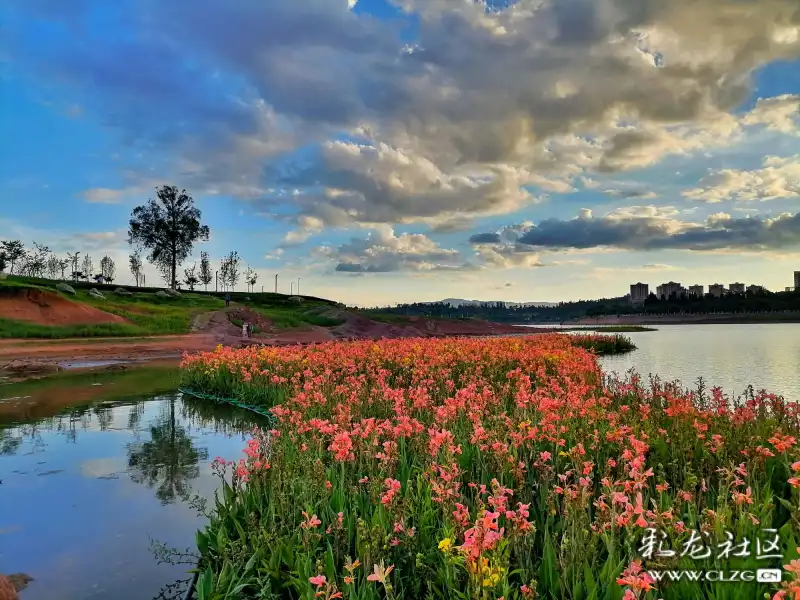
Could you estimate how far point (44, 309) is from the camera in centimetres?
4206

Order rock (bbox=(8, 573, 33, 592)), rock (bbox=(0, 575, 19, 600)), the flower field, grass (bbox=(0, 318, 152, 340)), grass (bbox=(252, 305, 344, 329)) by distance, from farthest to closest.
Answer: grass (bbox=(252, 305, 344, 329)) → grass (bbox=(0, 318, 152, 340)) → rock (bbox=(8, 573, 33, 592)) → rock (bbox=(0, 575, 19, 600)) → the flower field

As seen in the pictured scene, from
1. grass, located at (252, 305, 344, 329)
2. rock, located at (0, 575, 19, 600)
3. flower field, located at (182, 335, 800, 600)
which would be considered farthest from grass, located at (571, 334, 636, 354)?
rock, located at (0, 575, 19, 600)

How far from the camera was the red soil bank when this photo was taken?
1597 inches

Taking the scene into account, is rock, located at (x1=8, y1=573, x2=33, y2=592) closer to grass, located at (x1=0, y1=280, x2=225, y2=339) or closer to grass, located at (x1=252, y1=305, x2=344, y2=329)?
grass, located at (x1=0, y1=280, x2=225, y2=339)

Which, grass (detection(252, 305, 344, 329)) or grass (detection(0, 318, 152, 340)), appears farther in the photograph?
grass (detection(252, 305, 344, 329))

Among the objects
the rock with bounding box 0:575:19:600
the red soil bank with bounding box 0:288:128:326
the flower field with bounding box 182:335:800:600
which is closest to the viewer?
the flower field with bounding box 182:335:800:600

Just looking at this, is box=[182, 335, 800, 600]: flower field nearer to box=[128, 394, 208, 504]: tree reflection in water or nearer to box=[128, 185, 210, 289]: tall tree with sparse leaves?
box=[128, 394, 208, 504]: tree reflection in water

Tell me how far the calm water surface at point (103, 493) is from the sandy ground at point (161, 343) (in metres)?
13.7

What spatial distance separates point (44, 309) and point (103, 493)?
41521 mm

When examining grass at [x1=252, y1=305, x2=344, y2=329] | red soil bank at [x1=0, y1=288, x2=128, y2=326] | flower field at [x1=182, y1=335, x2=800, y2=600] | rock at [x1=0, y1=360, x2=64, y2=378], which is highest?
red soil bank at [x1=0, y1=288, x2=128, y2=326]

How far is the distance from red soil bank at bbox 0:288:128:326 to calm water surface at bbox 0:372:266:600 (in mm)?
31648

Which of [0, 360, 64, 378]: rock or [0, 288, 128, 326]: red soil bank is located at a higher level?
[0, 288, 128, 326]: red soil bank

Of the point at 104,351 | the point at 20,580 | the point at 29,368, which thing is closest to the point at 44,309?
the point at 104,351

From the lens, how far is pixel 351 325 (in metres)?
61.6
